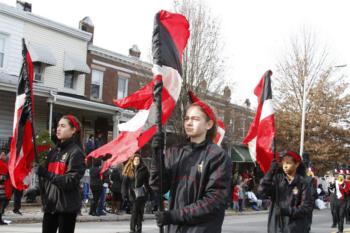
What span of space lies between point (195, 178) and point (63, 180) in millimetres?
2099

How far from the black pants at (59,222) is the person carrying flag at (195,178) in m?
2.01

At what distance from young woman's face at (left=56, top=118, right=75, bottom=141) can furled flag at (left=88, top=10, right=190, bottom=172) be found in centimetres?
57

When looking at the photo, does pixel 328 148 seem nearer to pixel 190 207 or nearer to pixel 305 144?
pixel 305 144

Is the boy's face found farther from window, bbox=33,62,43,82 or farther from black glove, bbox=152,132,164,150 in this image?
window, bbox=33,62,43,82

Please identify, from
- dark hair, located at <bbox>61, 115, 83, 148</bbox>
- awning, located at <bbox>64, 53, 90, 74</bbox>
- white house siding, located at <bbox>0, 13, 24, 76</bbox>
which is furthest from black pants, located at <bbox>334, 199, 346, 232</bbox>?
white house siding, located at <bbox>0, 13, 24, 76</bbox>

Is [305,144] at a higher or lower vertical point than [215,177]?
higher

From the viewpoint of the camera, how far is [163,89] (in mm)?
4691

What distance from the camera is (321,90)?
113 ft

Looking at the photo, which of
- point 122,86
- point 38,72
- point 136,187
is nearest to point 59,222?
point 136,187

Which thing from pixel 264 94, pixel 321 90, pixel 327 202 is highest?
pixel 321 90

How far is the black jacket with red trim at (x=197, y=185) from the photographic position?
3.61 m

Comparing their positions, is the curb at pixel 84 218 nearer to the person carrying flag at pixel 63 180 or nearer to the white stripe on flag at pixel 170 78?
the person carrying flag at pixel 63 180

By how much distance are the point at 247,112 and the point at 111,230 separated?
1887 cm

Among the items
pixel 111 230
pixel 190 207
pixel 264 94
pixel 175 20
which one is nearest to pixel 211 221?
pixel 190 207
